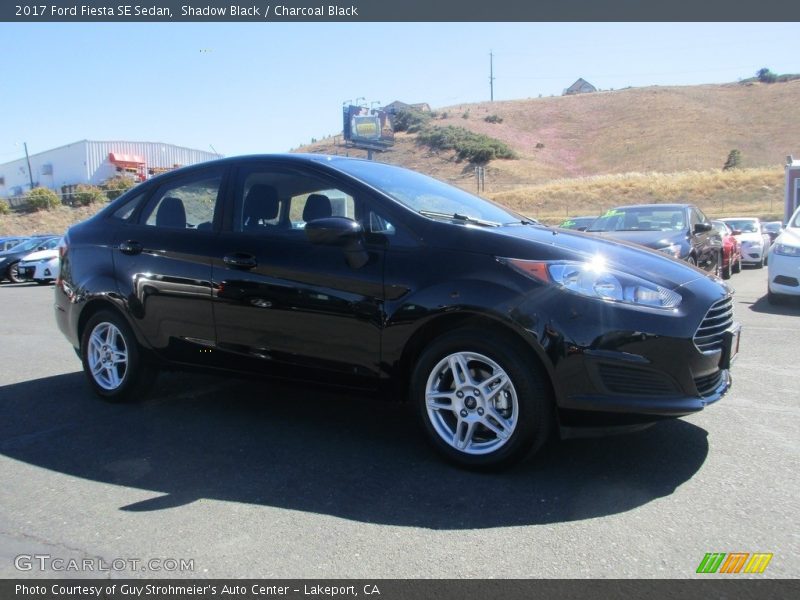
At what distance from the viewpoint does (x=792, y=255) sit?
→ 30.9 feet

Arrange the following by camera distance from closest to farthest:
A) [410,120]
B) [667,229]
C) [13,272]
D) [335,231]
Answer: [335,231] → [667,229] → [13,272] → [410,120]

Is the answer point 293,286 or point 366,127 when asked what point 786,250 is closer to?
point 293,286

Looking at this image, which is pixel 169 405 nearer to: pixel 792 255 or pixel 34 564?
pixel 34 564

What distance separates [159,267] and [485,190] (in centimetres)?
4934

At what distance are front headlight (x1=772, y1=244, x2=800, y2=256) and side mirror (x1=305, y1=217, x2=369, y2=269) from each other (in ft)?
25.9

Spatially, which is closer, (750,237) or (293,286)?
(293,286)

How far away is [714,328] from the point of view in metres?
3.62

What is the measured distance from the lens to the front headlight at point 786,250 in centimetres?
940

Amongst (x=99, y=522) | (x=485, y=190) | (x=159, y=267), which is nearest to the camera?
(x=99, y=522)

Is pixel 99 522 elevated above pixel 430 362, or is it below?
below

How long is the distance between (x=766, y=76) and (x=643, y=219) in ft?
300

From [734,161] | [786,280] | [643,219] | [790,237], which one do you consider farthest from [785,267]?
[734,161]

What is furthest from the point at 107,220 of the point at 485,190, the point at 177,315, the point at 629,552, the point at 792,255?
the point at 485,190

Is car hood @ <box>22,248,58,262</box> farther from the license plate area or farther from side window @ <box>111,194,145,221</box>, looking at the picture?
the license plate area
